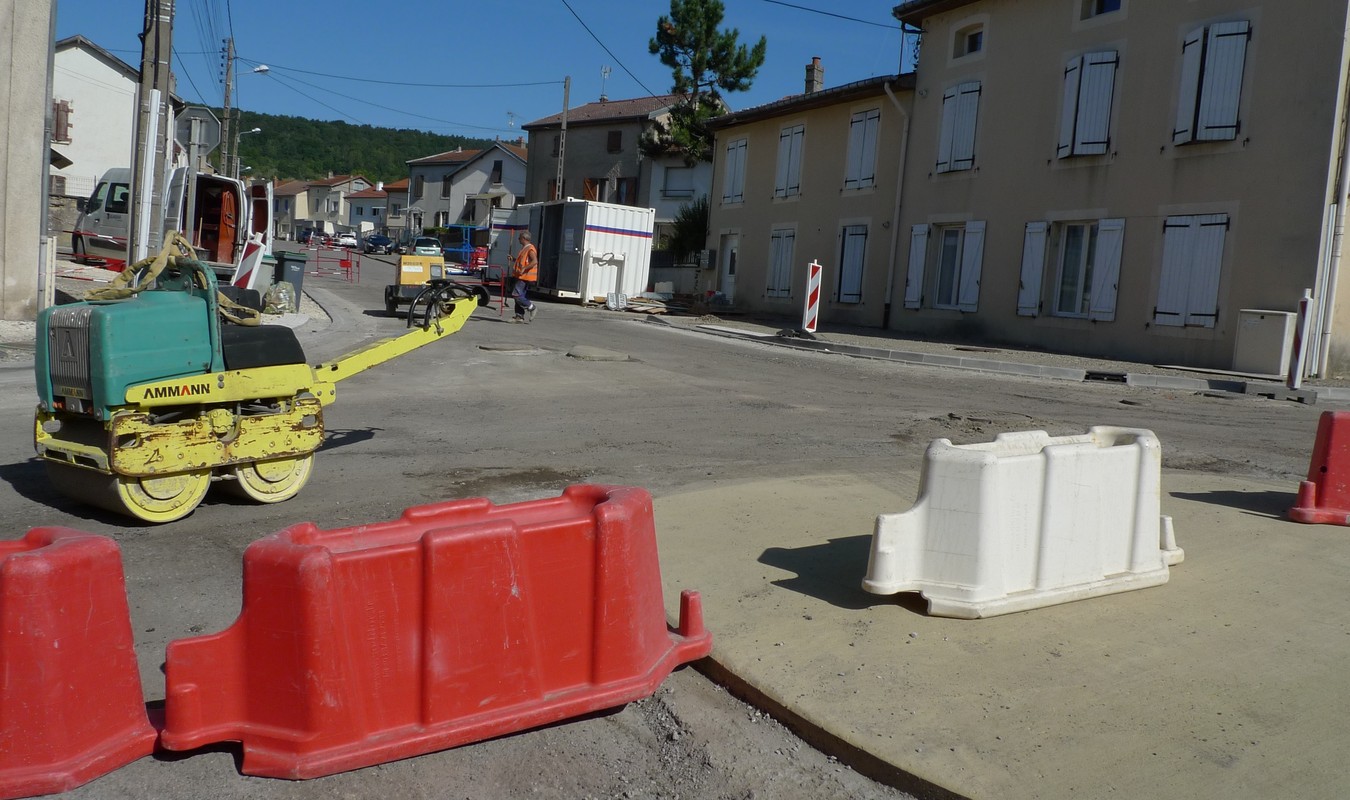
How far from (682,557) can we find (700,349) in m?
12.3

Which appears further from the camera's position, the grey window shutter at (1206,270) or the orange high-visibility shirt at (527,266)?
the orange high-visibility shirt at (527,266)

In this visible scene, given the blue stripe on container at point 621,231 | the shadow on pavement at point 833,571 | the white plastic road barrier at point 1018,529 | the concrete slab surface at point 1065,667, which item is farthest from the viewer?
the blue stripe on container at point 621,231

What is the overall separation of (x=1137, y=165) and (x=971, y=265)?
434 cm

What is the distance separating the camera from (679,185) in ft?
151

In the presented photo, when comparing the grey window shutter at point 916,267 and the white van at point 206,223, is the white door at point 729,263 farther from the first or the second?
the white van at point 206,223

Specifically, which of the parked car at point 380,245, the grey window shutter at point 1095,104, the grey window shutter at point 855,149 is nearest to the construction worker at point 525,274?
the grey window shutter at point 855,149

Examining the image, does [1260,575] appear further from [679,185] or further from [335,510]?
[679,185]

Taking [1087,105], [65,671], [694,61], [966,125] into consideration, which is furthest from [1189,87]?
[694,61]

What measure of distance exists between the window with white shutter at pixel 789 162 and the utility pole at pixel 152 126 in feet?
56.1

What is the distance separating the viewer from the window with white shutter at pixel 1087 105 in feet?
62.0

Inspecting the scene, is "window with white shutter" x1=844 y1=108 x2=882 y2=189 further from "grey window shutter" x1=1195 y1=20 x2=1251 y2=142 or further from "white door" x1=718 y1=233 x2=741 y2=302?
"grey window shutter" x1=1195 y1=20 x2=1251 y2=142

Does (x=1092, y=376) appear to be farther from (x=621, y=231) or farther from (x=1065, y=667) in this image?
(x=621, y=231)

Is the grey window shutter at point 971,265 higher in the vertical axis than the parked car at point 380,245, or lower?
lower

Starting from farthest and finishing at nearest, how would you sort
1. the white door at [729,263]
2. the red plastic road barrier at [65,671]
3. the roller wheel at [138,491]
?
the white door at [729,263] < the roller wheel at [138,491] < the red plastic road barrier at [65,671]
